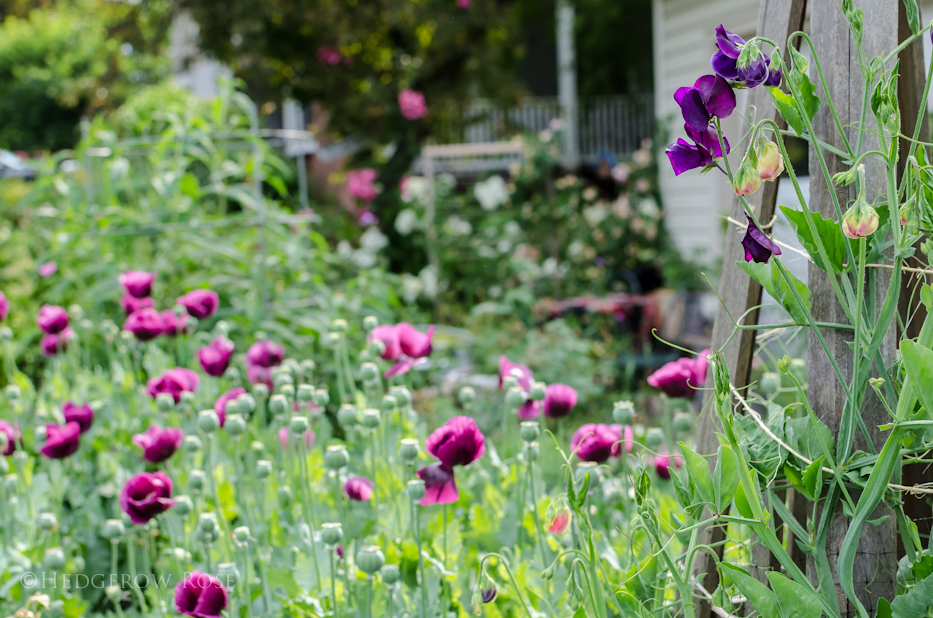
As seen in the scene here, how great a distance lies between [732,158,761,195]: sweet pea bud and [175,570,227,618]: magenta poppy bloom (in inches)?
30.7

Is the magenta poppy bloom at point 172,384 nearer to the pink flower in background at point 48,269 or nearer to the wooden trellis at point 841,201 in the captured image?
the wooden trellis at point 841,201

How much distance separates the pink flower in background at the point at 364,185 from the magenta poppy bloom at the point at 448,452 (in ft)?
19.8

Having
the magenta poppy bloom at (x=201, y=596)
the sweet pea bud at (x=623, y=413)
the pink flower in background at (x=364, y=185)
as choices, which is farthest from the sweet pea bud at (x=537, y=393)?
the pink flower in background at (x=364, y=185)

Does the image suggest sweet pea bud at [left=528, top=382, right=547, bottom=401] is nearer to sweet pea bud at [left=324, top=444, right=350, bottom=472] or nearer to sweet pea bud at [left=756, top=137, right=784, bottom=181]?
sweet pea bud at [left=324, top=444, right=350, bottom=472]

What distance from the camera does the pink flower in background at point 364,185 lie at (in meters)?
6.98

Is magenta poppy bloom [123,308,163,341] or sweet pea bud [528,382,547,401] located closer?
sweet pea bud [528,382,547,401]

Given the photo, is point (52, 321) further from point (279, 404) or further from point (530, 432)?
point (530, 432)

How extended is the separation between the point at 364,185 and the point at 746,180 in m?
6.48

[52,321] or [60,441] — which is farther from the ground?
[52,321]

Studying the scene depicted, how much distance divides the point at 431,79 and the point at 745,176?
6.62 metres

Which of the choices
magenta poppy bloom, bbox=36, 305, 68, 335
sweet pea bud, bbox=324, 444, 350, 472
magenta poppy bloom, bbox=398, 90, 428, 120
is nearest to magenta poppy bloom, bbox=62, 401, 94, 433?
magenta poppy bloom, bbox=36, 305, 68, 335

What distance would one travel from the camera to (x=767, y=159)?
69 cm

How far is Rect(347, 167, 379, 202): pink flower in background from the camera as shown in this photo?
6980mm

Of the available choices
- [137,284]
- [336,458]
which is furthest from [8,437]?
[336,458]
